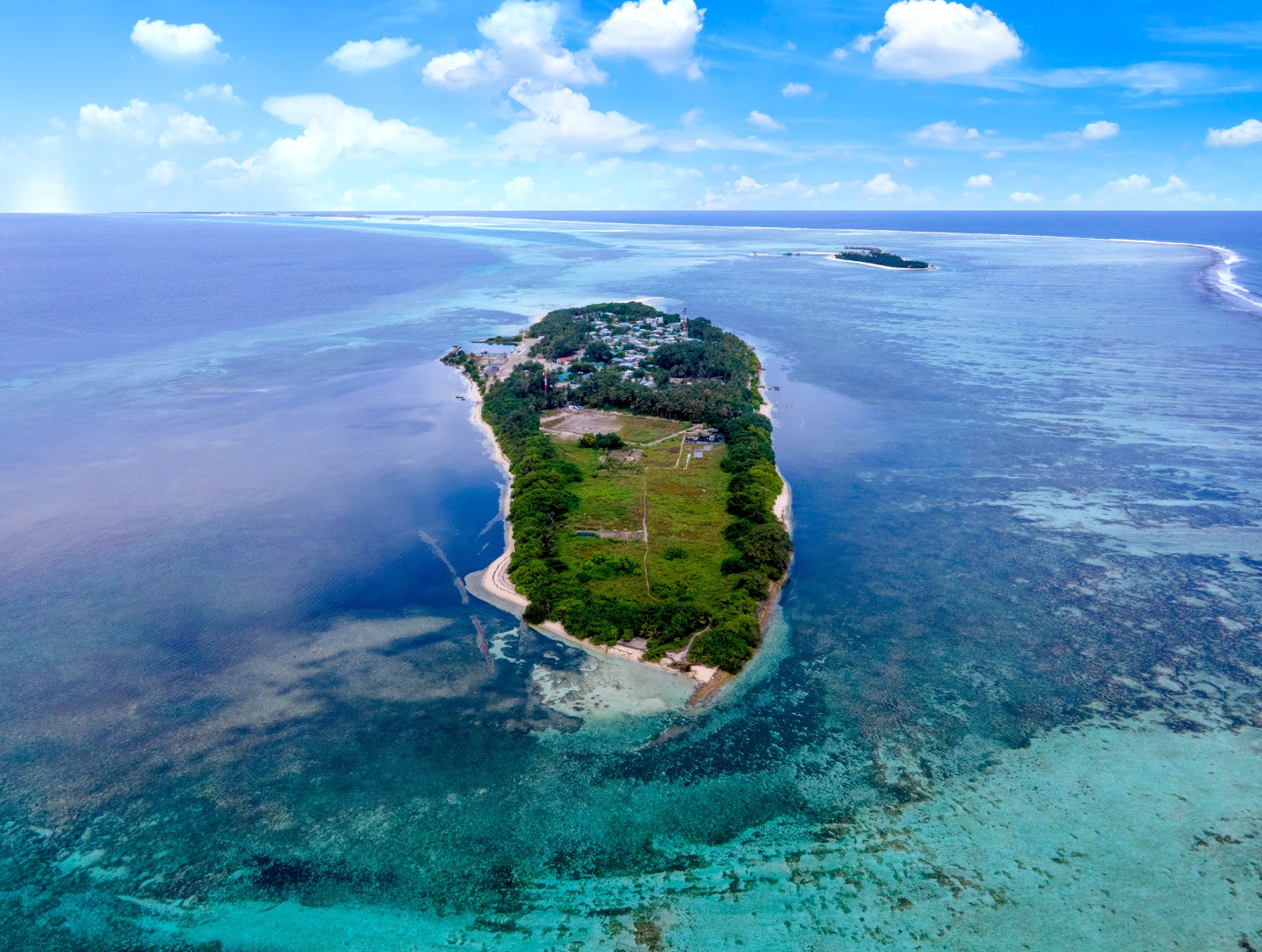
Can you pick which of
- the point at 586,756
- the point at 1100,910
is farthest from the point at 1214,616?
the point at 586,756

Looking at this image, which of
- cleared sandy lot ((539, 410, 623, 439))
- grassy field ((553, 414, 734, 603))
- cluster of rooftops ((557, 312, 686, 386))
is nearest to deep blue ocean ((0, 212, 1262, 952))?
grassy field ((553, 414, 734, 603))

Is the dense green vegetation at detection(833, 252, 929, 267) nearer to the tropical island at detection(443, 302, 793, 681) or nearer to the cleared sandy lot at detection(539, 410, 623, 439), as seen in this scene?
the tropical island at detection(443, 302, 793, 681)

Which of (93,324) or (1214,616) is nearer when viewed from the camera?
(1214,616)

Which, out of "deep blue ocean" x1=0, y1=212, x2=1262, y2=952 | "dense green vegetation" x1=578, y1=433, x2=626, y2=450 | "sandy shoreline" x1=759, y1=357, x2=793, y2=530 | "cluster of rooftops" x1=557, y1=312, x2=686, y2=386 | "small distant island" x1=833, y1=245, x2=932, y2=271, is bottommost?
"deep blue ocean" x1=0, y1=212, x2=1262, y2=952

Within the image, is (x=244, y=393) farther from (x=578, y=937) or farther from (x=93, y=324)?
(x=578, y=937)

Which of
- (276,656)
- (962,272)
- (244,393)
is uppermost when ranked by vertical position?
(962,272)

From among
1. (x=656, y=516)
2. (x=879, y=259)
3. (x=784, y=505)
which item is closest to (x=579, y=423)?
(x=656, y=516)
